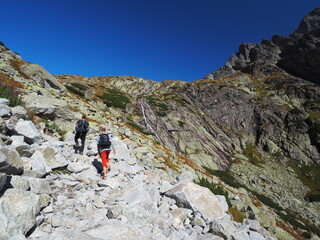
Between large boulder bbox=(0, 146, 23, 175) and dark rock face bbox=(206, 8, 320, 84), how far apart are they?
131953 millimetres

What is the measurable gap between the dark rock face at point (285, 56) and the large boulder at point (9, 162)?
132 metres

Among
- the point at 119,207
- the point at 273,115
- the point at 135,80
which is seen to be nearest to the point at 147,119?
the point at 119,207

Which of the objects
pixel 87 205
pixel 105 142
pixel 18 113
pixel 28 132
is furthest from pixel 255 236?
pixel 18 113

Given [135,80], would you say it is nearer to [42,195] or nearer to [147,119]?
[147,119]

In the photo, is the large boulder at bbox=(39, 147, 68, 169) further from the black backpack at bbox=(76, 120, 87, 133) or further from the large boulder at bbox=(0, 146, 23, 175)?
the black backpack at bbox=(76, 120, 87, 133)

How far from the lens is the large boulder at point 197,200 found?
7.26 meters

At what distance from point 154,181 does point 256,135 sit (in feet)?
242

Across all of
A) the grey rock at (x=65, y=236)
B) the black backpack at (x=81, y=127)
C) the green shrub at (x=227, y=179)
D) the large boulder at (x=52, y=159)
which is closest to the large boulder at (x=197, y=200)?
the grey rock at (x=65, y=236)

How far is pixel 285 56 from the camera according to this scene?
14575 cm

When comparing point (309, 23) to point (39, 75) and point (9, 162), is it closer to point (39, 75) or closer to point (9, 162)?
point (39, 75)

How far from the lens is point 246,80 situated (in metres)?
116

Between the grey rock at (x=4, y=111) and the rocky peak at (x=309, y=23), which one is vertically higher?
the rocky peak at (x=309, y=23)

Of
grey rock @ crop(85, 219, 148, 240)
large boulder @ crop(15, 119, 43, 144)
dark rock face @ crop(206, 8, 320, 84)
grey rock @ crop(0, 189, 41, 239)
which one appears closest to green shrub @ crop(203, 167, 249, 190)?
large boulder @ crop(15, 119, 43, 144)

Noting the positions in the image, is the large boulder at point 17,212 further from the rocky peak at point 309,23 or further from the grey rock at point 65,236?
the rocky peak at point 309,23
